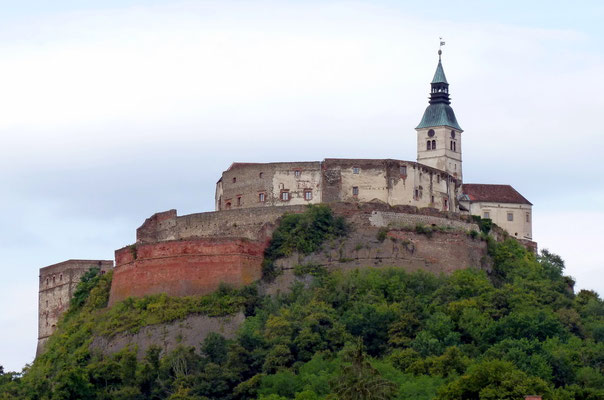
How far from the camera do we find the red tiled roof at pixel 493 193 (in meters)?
101

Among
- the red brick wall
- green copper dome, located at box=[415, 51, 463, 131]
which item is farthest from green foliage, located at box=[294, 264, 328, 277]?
green copper dome, located at box=[415, 51, 463, 131]

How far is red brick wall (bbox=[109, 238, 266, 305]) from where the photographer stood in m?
88.9

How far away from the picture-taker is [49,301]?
332 ft

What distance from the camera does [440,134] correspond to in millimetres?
106438

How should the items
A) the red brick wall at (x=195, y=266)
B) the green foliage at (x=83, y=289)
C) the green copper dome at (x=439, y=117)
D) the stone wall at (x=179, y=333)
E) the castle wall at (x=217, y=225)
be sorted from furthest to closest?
the green copper dome at (x=439, y=117) < the green foliage at (x=83, y=289) < the castle wall at (x=217, y=225) < the red brick wall at (x=195, y=266) < the stone wall at (x=179, y=333)

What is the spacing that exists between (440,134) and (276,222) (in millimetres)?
18588

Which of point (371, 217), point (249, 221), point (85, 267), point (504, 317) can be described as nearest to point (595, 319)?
point (504, 317)

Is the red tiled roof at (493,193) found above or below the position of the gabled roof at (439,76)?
below

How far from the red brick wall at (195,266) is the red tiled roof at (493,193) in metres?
16.6

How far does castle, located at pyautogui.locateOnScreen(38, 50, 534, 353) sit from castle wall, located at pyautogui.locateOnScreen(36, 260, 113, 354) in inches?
2.2

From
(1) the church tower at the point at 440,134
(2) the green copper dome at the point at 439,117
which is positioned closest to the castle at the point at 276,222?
(1) the church tower at the point at 440,134

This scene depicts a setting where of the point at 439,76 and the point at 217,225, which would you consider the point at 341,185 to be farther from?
the point at 439,76

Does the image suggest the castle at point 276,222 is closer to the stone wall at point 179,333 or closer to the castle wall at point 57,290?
the castle wall at point 57,290

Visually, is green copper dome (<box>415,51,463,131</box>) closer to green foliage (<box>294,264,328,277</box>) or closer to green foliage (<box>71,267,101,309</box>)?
green foliage (<box>294,264,328,277</box>)
